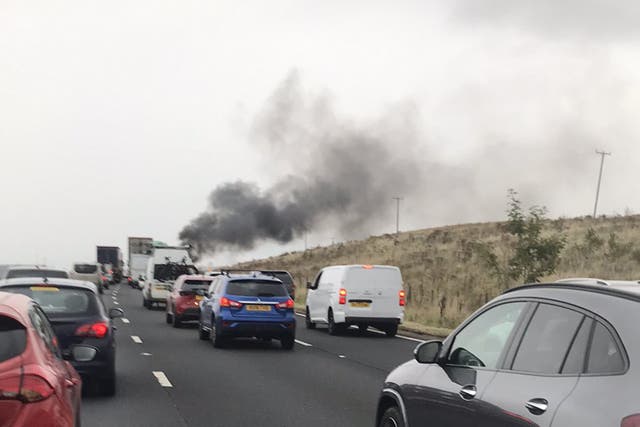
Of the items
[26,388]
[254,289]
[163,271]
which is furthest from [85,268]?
[26,388]

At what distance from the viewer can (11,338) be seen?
5.18 meters

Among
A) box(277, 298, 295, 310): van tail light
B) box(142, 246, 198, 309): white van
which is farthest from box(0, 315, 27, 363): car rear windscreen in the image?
box(142, 246, 198, 309): white van

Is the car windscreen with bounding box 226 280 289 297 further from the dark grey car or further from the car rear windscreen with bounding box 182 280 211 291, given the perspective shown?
the dark grey car

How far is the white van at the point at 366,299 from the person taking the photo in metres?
23.7

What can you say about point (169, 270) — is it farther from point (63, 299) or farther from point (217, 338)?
point (63, 299)

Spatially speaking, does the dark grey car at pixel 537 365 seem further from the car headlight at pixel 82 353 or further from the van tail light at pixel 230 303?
the van tail light at pixel 230 303

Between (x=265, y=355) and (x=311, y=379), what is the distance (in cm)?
406

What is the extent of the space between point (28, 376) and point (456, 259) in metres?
55.1

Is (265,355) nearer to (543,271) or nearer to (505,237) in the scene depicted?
(543,271)

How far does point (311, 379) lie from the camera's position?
14.0 m

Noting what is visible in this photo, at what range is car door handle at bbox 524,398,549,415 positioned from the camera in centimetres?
434

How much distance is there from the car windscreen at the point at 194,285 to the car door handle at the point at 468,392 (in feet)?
70.4

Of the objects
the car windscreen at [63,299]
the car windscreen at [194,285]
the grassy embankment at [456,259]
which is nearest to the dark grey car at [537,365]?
the car windscreen at [63,299]

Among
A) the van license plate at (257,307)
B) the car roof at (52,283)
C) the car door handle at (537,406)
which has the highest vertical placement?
the car roof at (52,283)
